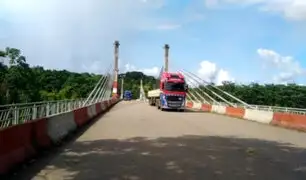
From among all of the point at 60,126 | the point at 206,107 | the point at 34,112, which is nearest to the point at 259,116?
the point at 60,126

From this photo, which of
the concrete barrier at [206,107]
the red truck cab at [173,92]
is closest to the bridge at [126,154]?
the red truck cab at [173,92]

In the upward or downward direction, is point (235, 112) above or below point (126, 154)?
above

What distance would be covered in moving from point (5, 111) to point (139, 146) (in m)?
3.96

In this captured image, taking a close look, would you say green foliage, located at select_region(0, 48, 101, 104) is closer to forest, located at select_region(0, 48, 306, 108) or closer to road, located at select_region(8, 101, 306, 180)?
forest, located at select_region(0, 48, 306, 108)

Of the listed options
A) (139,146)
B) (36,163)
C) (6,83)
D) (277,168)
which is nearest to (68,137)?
(139,146)

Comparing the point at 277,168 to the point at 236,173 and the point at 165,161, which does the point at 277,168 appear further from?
the point at 165,161

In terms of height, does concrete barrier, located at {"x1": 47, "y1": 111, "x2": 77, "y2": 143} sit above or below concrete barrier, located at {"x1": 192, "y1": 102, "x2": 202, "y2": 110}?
below

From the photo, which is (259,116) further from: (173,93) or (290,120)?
(173,93)

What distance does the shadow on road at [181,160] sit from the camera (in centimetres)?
909

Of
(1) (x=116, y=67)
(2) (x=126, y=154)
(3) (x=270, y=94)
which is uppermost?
(1) (x=116, y=67)

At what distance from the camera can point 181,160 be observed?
1109cm

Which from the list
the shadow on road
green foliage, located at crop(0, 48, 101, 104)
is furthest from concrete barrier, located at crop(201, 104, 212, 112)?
the shadow on road

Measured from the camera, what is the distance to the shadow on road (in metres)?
9.09

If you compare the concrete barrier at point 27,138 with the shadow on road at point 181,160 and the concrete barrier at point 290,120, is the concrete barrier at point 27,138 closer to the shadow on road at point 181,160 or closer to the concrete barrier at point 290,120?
the shadow on road at point 181,160
